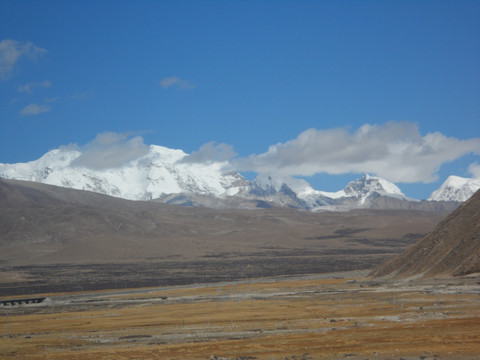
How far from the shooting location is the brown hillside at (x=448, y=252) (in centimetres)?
7844

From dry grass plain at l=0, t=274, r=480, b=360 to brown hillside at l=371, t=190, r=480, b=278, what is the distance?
5.27 metres

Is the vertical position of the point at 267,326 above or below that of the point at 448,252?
below

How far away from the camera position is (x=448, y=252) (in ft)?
275

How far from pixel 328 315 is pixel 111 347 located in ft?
63.6

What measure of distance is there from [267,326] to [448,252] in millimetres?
42597

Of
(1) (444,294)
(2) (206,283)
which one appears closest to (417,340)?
(1) (444,294)

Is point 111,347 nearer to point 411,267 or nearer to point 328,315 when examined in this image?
point 328,315

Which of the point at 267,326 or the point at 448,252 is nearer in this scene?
the point at 267,326

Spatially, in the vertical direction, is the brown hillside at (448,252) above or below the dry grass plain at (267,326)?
above

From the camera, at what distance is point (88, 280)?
135750mm

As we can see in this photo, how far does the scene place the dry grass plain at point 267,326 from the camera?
36.1m

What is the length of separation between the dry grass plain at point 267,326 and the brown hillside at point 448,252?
5273mm

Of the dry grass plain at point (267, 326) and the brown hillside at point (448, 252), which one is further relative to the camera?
the brown hillside at point (448, 252)

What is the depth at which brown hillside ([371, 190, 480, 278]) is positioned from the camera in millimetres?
78438
